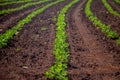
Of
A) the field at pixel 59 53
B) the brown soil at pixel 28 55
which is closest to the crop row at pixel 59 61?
the field at pixel 59 53

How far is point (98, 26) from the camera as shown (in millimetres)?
17328

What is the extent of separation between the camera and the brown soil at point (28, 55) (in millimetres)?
9273

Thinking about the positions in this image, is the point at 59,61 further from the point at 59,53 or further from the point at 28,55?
the point at 28,55

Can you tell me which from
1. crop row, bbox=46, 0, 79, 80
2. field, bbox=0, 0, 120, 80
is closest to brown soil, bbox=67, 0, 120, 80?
field, bbox=0, 0, 120, 80

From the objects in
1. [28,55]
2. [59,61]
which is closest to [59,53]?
[59,61]

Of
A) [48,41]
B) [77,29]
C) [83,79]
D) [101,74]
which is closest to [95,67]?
[101,74]

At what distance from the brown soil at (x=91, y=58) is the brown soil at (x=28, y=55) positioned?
4.36 ft

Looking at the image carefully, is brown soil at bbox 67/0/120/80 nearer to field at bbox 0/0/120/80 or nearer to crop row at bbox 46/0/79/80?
field at bbox 0/0/120/80

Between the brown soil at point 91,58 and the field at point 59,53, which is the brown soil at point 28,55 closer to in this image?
the field at point 59,53

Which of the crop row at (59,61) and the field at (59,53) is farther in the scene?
the field at (59,53)

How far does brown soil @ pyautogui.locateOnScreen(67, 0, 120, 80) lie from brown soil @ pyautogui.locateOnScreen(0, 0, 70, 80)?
1329 millimetres

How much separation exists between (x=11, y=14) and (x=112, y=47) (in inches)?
552

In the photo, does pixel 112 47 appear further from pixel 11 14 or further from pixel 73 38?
pixel 11 14

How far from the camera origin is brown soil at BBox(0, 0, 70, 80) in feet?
30.4
